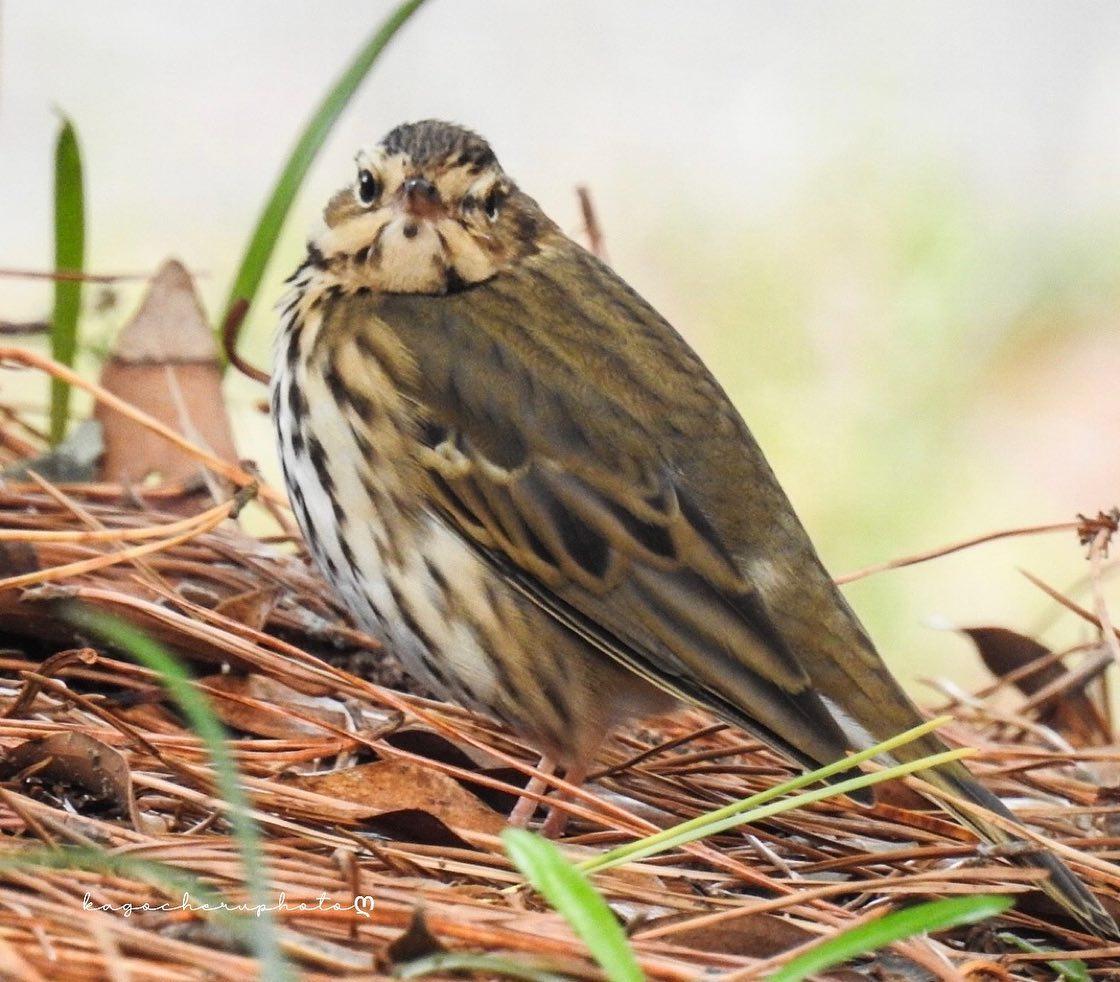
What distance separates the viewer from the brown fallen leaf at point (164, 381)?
4688 mm

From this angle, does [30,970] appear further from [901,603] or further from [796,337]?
[796,337]

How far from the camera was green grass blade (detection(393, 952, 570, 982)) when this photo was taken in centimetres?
237

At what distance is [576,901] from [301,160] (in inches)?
114

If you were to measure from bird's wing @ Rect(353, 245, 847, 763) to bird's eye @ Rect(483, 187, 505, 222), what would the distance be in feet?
1.15

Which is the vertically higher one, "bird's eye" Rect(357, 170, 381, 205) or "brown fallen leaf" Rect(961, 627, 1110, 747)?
"bird's eye" Rect(357, 170, 381, 205)

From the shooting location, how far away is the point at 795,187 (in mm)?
8875

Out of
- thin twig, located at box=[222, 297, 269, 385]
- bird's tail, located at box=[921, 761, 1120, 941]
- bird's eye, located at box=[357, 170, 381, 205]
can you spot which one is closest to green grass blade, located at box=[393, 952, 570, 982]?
bird's tail, located at box=[921, 761, 1120, 941]

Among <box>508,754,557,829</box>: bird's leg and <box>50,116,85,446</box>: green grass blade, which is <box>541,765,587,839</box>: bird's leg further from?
<box>50,116,85,446</box>: green grass blade

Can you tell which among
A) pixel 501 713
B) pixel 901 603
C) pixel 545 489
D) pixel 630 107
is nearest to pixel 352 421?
pixel 545 489

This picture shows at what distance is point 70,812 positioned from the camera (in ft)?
9.51

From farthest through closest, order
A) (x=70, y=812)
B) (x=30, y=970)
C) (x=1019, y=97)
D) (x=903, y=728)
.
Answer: (x=1019, y=97), (x=903, y=728), (x=70, y=812), (x=30, y=970)

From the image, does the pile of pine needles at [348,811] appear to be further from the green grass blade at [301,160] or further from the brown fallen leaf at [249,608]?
the green grass blade at [301,160]

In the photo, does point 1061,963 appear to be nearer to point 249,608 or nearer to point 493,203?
point 249,608

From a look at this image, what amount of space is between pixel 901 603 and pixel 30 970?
5.04 metres
